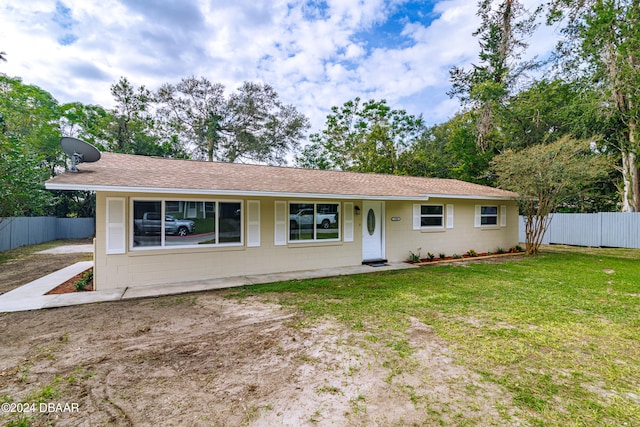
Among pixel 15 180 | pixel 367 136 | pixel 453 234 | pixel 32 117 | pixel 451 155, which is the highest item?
pixel 32 117

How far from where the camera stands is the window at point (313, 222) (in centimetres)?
834

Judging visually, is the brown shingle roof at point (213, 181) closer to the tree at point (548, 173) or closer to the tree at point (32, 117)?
the tree at point (548, 173)

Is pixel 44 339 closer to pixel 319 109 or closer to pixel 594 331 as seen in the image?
pixel 594 331

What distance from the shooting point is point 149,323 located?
4.49 m

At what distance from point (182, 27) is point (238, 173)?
27.8 feet

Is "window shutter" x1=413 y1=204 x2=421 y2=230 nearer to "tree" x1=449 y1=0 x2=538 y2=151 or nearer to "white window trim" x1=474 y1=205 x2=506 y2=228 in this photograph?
"white window trim" x1=474 y1=205 x2=506 y2=228

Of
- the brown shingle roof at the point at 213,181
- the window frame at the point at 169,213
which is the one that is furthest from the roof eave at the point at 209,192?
the window frame at the point at 169,213

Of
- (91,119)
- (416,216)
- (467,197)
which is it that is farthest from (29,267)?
(91,119)

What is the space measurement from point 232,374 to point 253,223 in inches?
196

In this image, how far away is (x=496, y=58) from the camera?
19.0 m

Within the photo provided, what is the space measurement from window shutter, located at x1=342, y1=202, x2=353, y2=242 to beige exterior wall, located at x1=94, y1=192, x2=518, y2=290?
0.12 meters

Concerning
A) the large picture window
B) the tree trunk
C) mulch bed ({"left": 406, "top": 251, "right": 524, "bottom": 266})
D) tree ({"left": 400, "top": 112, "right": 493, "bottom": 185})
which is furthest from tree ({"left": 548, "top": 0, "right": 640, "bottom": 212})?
A: the large picture window

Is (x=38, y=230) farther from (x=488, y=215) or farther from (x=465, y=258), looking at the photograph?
(x=488, y=215)

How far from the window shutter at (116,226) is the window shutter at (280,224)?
353 cm
